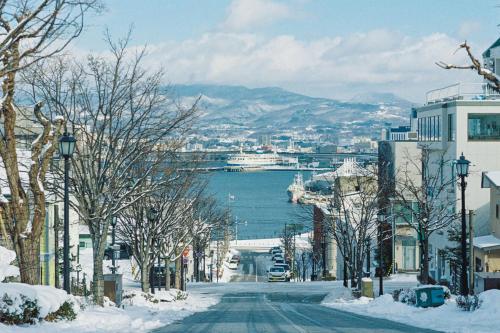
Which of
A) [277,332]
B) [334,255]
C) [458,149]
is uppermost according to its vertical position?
[458,149]

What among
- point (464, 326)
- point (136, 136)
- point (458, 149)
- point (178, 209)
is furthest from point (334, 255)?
point (464, 326)

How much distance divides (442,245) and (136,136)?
98.6ft

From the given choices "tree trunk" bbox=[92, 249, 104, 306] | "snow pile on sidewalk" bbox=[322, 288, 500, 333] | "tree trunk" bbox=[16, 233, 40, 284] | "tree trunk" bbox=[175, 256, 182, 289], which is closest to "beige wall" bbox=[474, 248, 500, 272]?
"snow pile on sidewalk" bbox=[322, 288, 500, 333]

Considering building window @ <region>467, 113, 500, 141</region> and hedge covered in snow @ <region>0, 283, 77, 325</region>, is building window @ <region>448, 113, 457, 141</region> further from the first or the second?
hedge covered in snow @ <region>0, 283, 77, 325</region>

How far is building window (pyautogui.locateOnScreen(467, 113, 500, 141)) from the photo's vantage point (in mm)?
52094

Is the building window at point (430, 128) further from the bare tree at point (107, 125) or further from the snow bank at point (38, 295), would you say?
the snow bank at point (38, 295)

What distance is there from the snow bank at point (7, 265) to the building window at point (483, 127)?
1362 inches

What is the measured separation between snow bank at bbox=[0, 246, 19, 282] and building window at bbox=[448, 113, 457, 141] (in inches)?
1344

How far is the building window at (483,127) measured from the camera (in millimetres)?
52094

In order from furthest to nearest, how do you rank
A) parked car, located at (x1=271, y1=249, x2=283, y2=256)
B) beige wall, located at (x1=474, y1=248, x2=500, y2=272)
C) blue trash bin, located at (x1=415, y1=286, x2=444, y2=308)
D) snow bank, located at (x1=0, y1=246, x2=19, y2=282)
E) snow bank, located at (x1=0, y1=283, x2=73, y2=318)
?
parked car, located at (x1=271, y1=249, x2=283, y2=256) < beige wall, located at (x1=474, y1=248, x2=500, y2=272) < blue trash bin, located at (x1=415, y1=286, x2=444, y2=308) < snow bank, located at (x1=0, y1=246, x2=19, y2=282) < snow bank, located at (x1=0, y1=283, x2=73, y2=318)

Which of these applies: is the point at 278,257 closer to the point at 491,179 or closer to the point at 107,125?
the point at 491,179

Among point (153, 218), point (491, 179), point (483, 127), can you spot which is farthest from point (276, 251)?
point (153, 218)

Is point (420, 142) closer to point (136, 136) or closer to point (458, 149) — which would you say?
point (458, 149)

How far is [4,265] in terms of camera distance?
2394 cm
